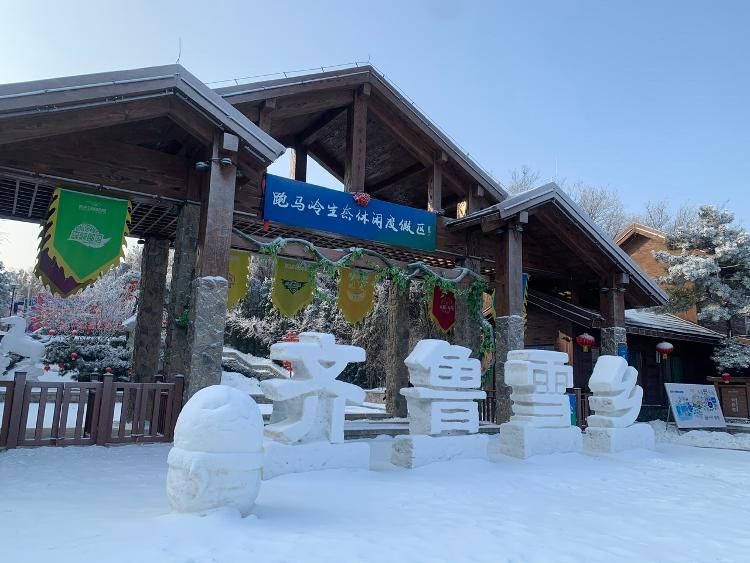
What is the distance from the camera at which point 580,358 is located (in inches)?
579

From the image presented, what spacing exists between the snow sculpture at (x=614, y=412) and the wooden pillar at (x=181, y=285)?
6.79 meters

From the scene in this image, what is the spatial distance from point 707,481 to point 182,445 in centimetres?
643

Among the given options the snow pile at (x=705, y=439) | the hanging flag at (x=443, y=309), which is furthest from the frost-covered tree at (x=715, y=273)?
the hanging flag at (x=443, y=309)

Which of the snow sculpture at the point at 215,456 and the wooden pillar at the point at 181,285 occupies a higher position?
the wooden pillar at the point at 181,285

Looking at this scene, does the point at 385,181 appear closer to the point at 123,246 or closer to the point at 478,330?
the point at 478,330

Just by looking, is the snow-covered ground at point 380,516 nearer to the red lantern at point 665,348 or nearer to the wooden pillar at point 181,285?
the wooden pillar at point 181,285

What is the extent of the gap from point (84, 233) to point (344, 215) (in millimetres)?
4355

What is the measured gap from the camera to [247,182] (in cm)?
909

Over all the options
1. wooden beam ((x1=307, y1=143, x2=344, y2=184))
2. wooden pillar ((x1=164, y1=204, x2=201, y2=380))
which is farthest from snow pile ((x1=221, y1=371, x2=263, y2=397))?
wooden pillar ((x1=164, y1=204, x2=201, y2=380))

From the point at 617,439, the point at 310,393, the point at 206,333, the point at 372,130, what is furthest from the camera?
the point at 372,130

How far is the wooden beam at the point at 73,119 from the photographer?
264 inches

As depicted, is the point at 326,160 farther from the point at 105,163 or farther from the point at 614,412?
the point at 614,412

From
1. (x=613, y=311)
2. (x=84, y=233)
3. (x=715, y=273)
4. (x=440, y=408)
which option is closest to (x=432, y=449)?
(x=440, y=408)

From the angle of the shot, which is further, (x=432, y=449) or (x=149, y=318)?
(x=149, y=318)
